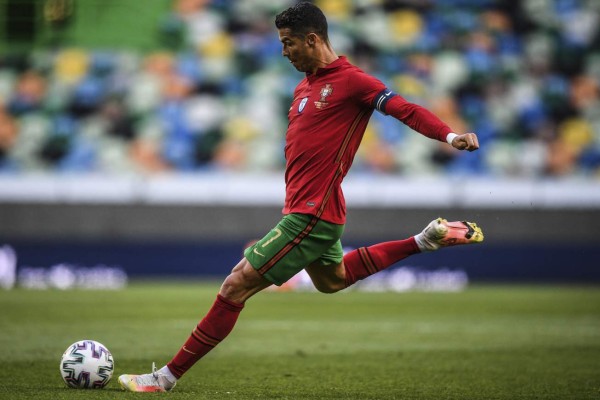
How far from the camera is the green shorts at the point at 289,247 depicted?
228 inches

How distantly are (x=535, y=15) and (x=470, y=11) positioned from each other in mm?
1362

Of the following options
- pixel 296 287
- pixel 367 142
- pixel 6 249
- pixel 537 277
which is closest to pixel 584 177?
pixel 537 277

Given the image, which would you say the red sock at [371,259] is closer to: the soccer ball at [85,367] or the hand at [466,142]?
the hand at [466,142]

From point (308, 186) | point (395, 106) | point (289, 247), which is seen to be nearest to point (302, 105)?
point (308, 186)

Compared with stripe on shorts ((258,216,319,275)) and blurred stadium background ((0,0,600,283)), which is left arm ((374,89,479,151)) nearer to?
stripe on shorts ((258,216,319,275))

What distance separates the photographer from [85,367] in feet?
19.9

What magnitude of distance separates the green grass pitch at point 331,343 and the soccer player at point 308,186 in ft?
1.16

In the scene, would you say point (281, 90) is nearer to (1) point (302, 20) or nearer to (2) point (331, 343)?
(2) point (331, 343)

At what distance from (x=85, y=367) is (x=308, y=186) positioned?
172 cm

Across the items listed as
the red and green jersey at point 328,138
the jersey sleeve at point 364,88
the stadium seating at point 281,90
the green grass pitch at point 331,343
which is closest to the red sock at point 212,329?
the green grass pitch at point 331,343

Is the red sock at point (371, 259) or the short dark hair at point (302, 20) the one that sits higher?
the short dark hair at point (302, 20)

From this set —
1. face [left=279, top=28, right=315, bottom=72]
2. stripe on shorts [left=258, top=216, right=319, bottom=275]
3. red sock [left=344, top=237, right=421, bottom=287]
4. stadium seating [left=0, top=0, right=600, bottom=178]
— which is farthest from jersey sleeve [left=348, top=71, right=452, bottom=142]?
stadium seating [left=0, top=0, right=600, bottom=178]

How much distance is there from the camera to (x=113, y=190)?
19109 millimetres

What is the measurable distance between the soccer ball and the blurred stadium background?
11870 millimetres
